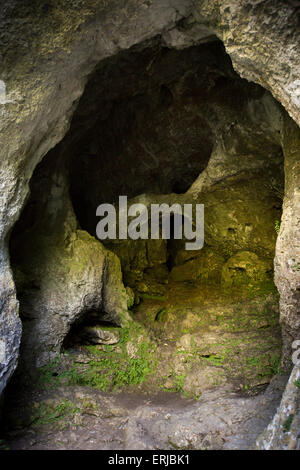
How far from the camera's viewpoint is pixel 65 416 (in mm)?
4336

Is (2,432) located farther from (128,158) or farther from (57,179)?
(128,158)

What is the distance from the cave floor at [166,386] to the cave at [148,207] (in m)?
0.03

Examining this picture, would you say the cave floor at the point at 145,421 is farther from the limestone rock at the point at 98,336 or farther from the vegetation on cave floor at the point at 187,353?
the limestone rock at the point at 98,336

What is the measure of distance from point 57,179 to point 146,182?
2.81m

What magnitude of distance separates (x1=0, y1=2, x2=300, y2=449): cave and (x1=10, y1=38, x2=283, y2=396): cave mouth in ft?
0.08

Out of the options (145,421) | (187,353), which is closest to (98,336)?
(187,353)

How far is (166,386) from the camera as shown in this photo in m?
5.30

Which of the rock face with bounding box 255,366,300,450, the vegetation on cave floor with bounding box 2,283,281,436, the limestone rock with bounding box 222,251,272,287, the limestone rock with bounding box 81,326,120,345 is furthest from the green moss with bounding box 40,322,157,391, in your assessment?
the limestone rock with bounding box 222,251,272,287

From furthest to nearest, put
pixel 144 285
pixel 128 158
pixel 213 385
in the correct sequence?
pixel 144 285
pixel 128 158
pixel 213 385

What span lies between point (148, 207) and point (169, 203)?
0.49 metres

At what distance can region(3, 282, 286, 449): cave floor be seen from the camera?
371cm

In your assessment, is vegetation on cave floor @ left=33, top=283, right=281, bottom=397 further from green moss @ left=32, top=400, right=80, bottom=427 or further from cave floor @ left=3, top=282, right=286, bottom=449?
green moss @ left=32, top=400, right=80, bottom=427

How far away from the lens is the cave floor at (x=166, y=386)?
371 cm

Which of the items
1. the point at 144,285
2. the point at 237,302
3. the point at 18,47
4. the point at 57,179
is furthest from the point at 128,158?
the point at 18,47
